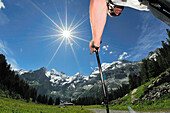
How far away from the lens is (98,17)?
1925 mm

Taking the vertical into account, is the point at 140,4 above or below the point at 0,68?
below

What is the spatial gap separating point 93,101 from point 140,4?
11426 centimetres

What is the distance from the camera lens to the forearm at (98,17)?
1812 millimetres

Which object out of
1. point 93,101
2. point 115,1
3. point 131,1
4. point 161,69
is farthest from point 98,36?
point 93,101

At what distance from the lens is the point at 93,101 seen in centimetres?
10338

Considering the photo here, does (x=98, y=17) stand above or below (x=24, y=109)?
above

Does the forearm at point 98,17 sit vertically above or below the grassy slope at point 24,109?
above

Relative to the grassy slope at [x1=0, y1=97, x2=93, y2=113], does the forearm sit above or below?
above

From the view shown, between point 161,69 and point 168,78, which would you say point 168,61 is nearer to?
point 161,69

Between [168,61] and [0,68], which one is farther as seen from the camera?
[0,68]

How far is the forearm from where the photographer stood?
181cm

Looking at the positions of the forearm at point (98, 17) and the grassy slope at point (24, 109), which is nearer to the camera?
the forearm at point (98, 17)

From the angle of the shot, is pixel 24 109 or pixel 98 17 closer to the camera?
pixel 98 17

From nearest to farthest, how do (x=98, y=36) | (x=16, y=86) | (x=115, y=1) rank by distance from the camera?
(x=115, y=1), (x=98, y=36), (x=16, y=86)
